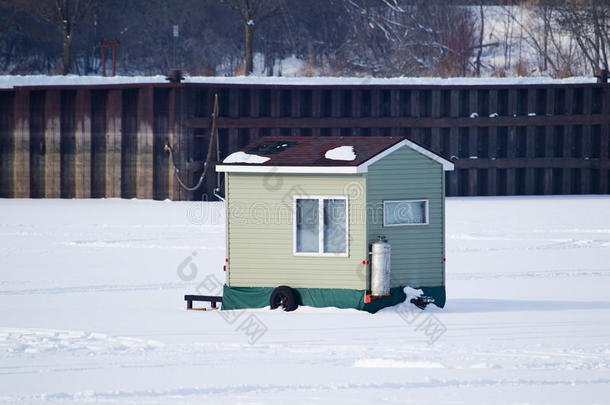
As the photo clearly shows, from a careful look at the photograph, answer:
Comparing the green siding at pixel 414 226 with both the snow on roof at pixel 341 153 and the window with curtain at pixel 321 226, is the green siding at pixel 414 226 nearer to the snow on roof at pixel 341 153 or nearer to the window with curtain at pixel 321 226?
the snow on roof at pixel 341 153

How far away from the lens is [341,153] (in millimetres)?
16750

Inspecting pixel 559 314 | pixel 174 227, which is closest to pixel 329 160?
pixel 559 314

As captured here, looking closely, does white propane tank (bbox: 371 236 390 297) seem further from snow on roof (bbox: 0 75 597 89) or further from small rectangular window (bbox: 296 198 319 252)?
snow on roof (bbox: 0 75 597 89)

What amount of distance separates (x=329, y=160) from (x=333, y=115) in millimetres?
16202

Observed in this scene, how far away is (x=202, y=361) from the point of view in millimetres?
13141

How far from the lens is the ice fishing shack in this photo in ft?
53.7

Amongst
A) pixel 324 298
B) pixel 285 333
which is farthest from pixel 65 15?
pixel 285 333

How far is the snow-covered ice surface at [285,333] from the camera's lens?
11852 millimetres

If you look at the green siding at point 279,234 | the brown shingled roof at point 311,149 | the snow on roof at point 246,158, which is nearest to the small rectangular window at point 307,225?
the green siding at point 279,234

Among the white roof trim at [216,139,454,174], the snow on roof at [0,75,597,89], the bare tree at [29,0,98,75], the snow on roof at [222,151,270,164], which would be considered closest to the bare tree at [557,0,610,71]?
the snow on roof at [0,75,597,89]

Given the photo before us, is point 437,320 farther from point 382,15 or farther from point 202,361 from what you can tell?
point 382,15

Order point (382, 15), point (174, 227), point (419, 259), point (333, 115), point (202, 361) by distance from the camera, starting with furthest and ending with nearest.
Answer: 1. point (382, 15)
2. point (333, 115)
3. point (174, 227)
4. point (419, 259)
5. point (202, 361)

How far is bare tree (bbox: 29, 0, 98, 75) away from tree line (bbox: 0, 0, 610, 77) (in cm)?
12

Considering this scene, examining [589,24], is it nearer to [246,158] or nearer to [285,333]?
[246,158]
